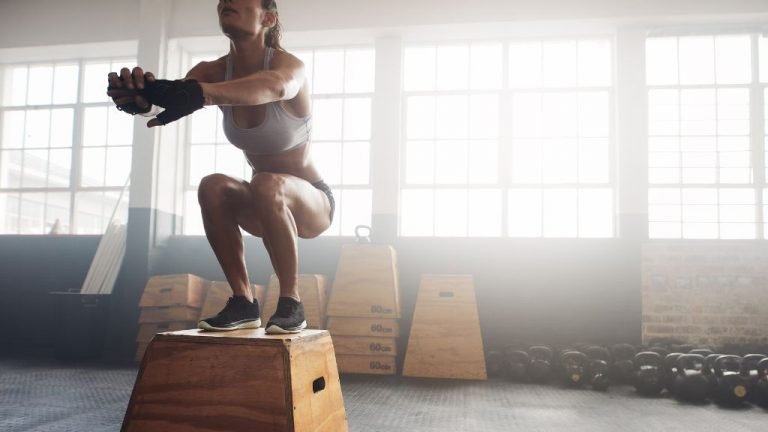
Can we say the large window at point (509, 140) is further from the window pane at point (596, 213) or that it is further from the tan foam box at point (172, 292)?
the tan foam box at point (172, 292)

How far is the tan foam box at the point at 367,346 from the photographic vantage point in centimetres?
462

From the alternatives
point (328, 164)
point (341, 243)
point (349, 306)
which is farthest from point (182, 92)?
point (328, 164)

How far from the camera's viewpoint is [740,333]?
489cm

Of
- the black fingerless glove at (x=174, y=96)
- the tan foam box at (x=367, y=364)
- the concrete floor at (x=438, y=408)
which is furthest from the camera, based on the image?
the tan foam box at (x=367, y=364)

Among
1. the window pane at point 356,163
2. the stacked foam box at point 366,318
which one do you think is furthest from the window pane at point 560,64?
the stacked foam box at point 366,318

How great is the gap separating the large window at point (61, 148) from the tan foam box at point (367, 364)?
3051 millimetres

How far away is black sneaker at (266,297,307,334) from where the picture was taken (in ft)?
5.41

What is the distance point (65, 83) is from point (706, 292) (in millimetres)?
6777

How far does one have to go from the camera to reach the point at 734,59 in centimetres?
539

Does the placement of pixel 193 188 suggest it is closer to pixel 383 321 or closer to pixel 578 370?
pixel 383 321

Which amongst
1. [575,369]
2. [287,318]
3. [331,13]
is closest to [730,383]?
[575,369]

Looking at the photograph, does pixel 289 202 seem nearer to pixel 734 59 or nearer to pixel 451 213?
pixel 451 213

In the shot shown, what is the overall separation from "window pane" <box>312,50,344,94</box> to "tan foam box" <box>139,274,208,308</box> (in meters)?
2.29

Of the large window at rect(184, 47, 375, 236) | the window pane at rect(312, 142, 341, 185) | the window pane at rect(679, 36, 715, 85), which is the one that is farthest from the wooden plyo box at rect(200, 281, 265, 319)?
the window pane at rect(679, 36, 715, 85)
